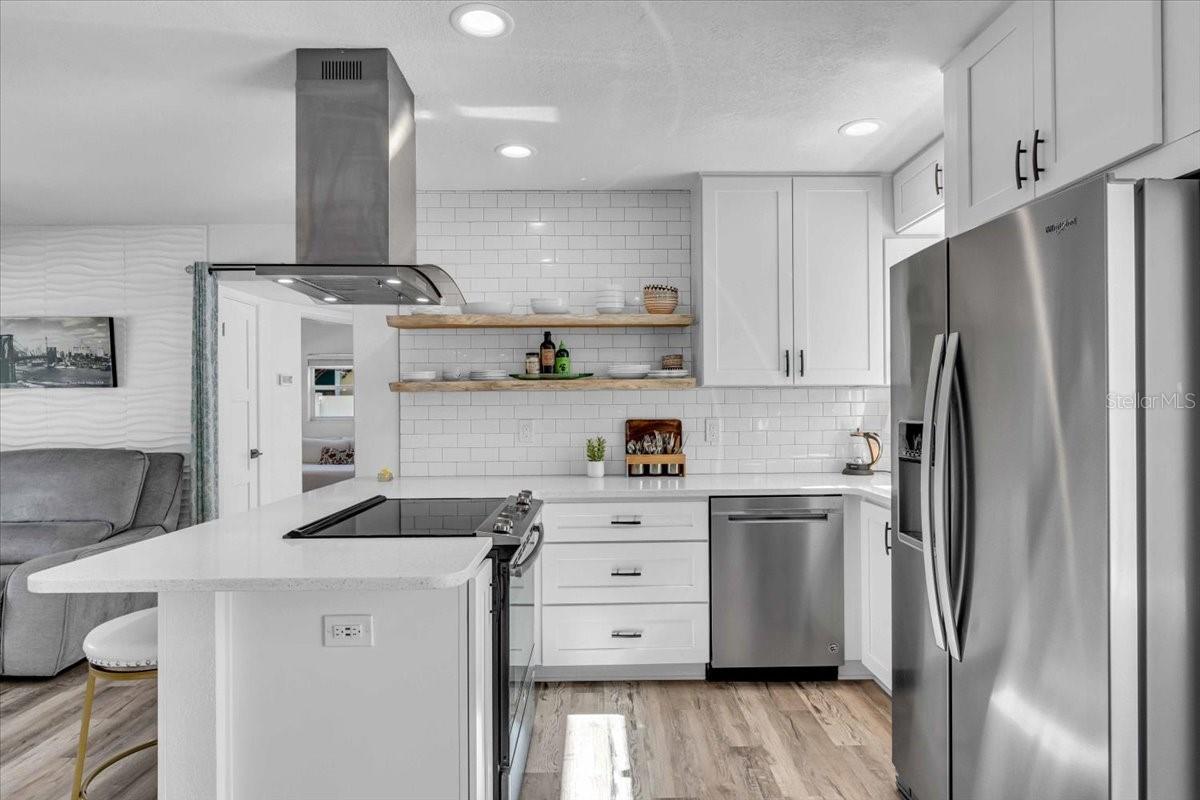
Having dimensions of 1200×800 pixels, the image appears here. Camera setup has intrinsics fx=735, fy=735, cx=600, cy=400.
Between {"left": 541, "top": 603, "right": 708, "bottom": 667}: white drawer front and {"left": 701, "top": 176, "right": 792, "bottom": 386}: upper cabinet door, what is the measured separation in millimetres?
1259

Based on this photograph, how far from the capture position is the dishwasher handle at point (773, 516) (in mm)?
3307

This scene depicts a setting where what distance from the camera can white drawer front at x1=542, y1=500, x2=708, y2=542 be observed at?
3.32 m

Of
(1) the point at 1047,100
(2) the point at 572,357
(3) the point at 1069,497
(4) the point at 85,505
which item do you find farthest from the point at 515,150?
(4) the point at 85,505

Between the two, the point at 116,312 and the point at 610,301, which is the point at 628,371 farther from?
the point at 116,312

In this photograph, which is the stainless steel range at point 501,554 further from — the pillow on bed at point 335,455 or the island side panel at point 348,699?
the pillow on bed at point 335,455

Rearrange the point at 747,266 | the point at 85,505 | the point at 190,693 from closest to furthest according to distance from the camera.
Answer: the point at 190,693, the point at 747,266, the point at 85,505

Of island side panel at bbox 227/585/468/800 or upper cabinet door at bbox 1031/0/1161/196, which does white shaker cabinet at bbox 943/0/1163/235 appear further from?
island side panel at bbox 227/585/468/800

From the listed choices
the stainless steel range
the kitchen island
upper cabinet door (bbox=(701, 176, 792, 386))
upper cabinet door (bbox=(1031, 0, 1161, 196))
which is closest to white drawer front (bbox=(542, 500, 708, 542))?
the stainless steel range

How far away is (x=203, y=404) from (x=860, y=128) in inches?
151

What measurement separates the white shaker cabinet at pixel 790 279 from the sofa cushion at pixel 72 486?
3.36m

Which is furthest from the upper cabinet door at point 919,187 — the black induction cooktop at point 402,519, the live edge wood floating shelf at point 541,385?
the black induction cooktop at point 402,519

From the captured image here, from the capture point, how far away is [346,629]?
68.7 inches

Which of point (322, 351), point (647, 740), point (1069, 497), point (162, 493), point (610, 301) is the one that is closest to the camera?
point (1069, 497)

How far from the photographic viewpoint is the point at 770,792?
2.38m
